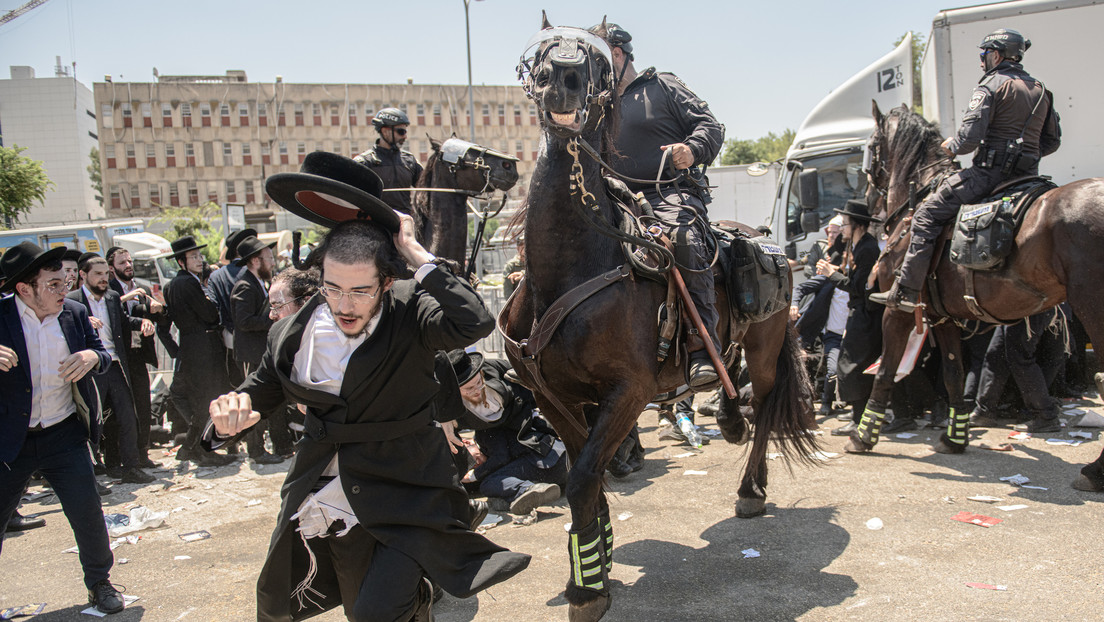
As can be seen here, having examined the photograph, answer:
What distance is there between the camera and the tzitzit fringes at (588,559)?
3.66 metres

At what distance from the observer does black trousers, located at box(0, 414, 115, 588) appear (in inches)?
182

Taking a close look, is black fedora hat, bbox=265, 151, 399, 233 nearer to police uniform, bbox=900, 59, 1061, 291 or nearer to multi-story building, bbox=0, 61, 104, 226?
police uniform, bbox=900, 59, 1061, 291

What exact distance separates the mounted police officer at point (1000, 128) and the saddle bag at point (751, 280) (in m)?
2.49

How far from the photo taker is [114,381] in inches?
304

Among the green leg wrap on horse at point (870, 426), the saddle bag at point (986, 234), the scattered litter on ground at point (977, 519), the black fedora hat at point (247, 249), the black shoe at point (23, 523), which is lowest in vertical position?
the black shoe at point (23, 523)

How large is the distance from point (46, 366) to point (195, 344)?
3775 mm

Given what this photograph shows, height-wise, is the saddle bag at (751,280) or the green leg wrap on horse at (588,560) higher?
the saddle bag at (751,280)

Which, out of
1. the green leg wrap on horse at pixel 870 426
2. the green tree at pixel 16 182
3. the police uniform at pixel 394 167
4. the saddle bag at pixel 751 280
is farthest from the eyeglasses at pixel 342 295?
the green tree at pixel 16 182

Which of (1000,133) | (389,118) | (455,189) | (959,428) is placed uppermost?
(389,118)

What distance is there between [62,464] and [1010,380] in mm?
8729

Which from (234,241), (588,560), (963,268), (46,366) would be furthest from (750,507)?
(234,241)

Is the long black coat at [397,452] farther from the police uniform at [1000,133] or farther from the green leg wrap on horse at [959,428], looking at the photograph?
the green leg wrap on horse at [959,428]

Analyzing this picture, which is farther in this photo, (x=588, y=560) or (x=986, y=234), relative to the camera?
(x=986, y=234)

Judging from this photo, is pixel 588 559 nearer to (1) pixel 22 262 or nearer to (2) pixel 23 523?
(1) pixel 22 262
